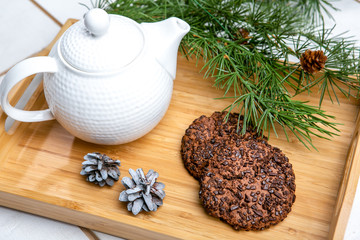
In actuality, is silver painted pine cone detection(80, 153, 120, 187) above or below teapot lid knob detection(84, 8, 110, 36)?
below

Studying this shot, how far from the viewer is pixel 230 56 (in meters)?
0.76

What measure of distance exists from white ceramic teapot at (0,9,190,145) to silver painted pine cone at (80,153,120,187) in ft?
0.11

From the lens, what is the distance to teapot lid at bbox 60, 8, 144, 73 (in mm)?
562

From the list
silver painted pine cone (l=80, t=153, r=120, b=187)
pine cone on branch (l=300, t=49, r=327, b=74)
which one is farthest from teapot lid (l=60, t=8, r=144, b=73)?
pine cone on branch (l=300, t=49, r=327, b=74)

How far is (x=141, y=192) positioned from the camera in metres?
0.61

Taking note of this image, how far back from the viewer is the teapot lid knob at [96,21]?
54 cm

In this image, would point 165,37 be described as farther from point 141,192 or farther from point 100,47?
point 141,192

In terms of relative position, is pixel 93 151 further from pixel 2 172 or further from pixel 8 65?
pixel 8 65

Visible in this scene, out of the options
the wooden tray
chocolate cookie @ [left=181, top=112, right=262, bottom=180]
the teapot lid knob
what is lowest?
the wooden tray

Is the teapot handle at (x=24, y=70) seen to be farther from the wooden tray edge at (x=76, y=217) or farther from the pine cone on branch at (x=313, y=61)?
the pine cone on branch at (x=313, y=61)

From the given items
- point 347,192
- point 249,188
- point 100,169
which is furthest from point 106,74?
point 347,192

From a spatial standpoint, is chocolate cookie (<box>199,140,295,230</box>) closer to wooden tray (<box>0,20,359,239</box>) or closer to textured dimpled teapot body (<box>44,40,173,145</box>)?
wooden tray (<box>0,20,359,239</box>)

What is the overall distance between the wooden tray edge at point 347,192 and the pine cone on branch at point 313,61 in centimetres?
14

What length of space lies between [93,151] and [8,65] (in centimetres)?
40
